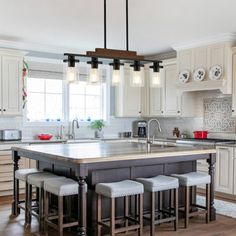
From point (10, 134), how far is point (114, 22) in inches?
106

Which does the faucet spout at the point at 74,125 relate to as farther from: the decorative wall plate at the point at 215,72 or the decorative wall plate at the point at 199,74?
the decorative wall plate at the point at 215,72

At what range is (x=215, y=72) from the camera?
6.26 metres

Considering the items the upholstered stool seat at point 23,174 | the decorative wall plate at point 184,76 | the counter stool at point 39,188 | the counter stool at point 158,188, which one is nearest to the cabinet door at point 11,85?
the upholstered stool seat at point 23,174

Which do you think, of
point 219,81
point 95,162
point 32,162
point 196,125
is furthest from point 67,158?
point 196,125

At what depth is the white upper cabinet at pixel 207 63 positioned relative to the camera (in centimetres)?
611

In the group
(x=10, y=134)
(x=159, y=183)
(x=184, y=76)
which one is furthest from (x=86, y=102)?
(x=159, y=183)

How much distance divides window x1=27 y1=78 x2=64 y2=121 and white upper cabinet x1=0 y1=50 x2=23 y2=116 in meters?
0.57

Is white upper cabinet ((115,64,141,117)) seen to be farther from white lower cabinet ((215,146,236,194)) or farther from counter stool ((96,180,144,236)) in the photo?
counter stool ((96,180,144,236))

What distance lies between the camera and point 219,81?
20.2ft

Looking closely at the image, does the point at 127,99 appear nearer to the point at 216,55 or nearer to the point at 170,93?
the point at 170,93

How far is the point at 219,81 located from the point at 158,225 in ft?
9.27

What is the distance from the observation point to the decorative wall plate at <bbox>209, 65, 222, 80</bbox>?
6.20 metres

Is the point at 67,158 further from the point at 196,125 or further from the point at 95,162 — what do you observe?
the point at 196,125

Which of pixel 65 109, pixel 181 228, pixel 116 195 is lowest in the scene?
pixel 181 228
